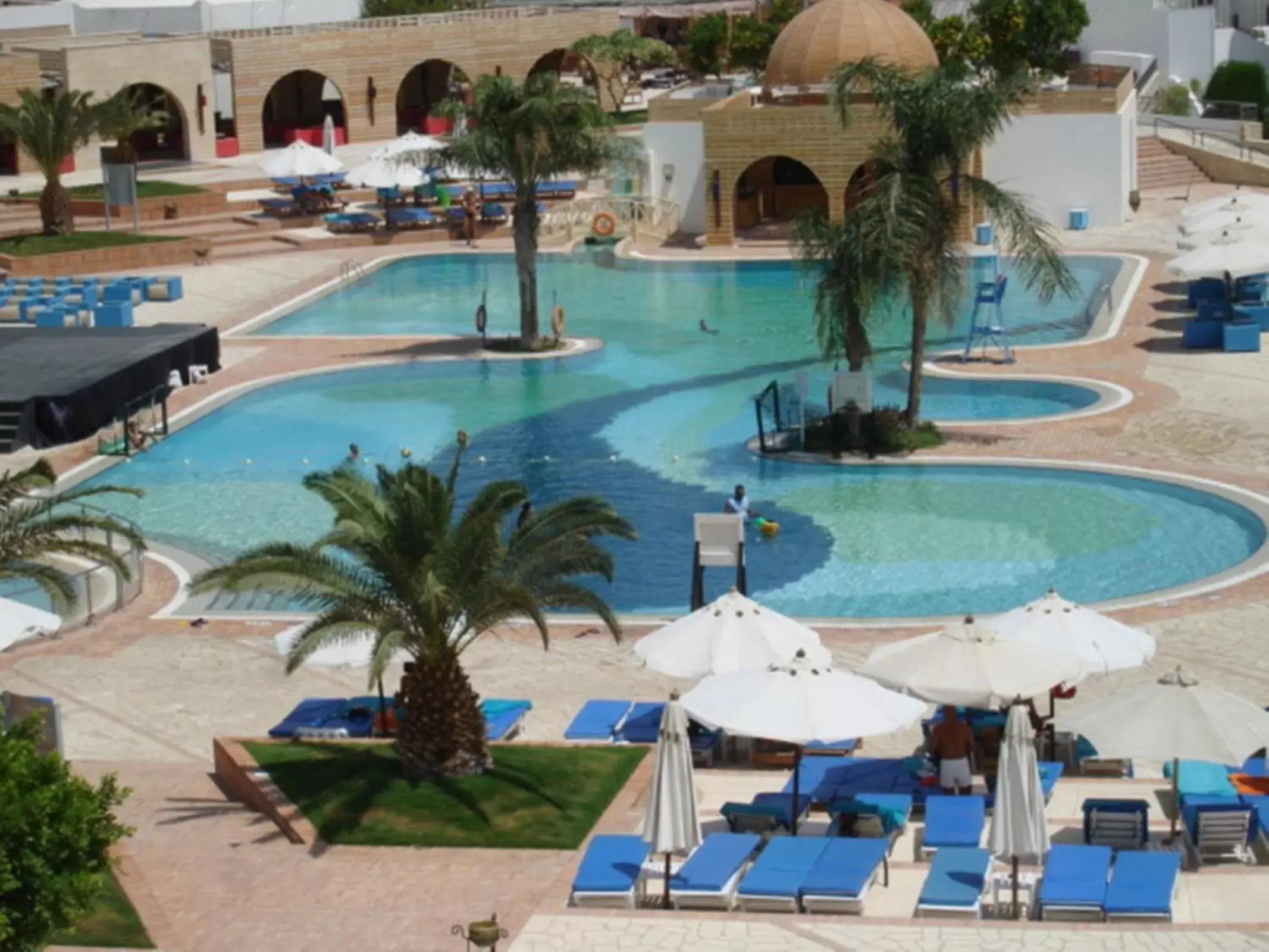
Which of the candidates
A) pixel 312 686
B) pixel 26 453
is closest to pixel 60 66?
pixel 26 453

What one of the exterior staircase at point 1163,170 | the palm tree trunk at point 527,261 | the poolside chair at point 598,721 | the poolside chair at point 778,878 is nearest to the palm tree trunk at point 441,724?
the poolside chair at point 598,721

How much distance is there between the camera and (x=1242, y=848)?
56.3 feet

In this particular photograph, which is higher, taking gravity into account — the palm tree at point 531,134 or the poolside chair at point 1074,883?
the palm tree at point 531,134

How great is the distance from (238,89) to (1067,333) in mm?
32179

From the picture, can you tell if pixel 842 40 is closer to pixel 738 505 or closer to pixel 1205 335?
pixel 1205 335

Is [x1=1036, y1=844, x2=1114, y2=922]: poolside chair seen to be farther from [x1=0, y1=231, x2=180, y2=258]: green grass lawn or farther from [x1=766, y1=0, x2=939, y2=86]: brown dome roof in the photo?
[x1=0, y1=231, x2=180, y2=258]: green grass lawn

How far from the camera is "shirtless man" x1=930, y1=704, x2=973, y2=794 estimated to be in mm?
18750

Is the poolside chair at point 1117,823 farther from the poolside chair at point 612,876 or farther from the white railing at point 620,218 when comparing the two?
the white railing at point 620,218

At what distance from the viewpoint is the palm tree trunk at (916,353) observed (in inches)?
1278

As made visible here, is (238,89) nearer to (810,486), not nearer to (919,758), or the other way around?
(810,486)

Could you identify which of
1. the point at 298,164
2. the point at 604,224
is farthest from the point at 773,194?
the point at 298,164

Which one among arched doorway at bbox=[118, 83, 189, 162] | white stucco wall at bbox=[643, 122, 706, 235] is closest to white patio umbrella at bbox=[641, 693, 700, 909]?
white stucco wall at bbox=[643, 122, 706, 235]

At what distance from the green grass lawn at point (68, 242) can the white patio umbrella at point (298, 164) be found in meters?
3.56

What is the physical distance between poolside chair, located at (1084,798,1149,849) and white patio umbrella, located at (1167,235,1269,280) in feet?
74.7
